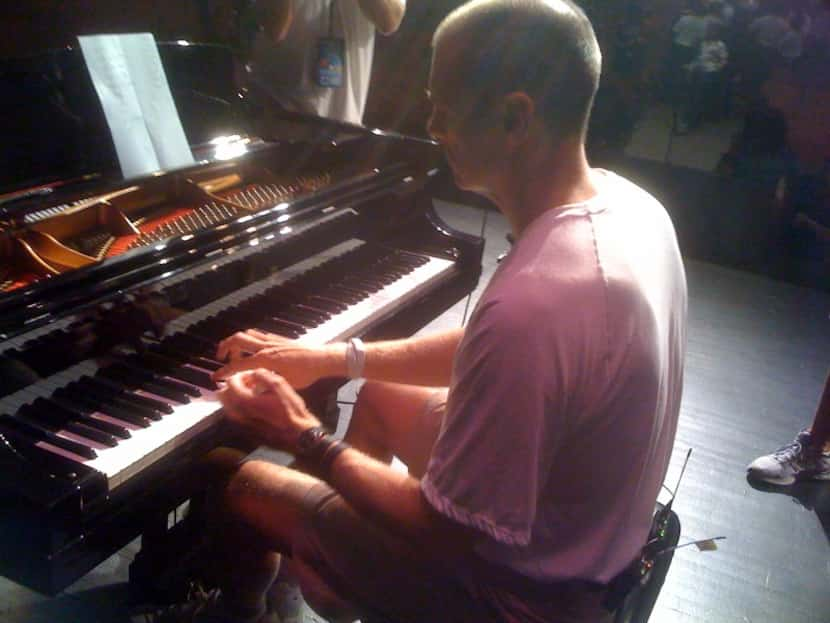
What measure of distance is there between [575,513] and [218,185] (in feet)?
4.82

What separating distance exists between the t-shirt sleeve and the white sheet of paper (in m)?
1.16

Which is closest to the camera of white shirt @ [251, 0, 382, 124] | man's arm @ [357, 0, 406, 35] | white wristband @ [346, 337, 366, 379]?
white wristband @ [346, 337, 366, 379]

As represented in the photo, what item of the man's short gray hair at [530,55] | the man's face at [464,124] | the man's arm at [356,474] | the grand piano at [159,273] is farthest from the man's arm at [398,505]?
the man's short gray hair at [530,55]

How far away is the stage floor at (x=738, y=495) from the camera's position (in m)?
2.16

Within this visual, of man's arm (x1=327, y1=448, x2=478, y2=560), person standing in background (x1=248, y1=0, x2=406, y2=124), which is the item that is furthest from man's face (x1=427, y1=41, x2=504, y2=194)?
person standing in background (x1=248, y1=0, x2=406, y2=124)

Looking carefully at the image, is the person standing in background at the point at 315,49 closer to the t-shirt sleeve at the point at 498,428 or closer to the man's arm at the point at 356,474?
the man's arm at the point at 356,474

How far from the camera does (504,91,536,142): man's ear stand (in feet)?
3.61

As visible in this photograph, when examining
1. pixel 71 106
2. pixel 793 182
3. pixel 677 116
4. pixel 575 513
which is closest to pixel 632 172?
pixel 677 116

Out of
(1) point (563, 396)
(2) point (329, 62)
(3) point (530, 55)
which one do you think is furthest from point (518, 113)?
(2) point (329, 62)

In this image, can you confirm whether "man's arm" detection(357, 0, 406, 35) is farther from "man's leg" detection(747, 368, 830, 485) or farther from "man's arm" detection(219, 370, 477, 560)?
"man's leg" detection(747, 368, 830, 485)

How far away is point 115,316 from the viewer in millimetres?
1465

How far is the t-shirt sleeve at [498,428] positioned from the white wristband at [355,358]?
567 millimetres

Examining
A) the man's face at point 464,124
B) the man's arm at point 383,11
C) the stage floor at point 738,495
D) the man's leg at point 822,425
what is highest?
the man's arm at point 383,11

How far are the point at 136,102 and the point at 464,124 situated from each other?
1.08 meters
